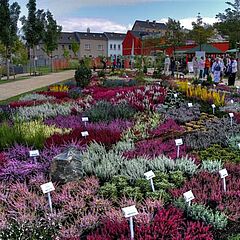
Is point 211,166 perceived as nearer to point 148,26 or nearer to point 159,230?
point 159,230

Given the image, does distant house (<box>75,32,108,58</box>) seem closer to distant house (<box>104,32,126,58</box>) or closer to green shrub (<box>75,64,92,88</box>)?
distant house (<box>104,32,126,58</box>)

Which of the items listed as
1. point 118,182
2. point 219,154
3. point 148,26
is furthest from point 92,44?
point 118,182

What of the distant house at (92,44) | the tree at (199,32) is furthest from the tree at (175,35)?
the distant house at (92,44)

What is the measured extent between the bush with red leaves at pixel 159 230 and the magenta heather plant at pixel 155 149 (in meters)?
1.99

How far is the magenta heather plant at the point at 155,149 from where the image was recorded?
213 inches

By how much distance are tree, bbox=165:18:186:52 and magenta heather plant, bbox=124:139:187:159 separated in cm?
4096

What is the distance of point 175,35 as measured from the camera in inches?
1797

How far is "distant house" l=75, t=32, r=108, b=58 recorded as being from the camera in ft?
323

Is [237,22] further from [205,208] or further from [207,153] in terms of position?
[205,208]

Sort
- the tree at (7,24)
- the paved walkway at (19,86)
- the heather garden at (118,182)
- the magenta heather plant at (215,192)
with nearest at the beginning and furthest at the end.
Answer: the heather garden at (118,182) < the magenta heather plant at (215,192) < the paved walkway at (19,86) < the tree at (7,24)

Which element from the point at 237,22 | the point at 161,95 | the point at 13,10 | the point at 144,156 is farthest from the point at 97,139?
the point at 237,22

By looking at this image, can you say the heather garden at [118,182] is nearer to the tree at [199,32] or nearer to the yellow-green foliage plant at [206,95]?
the yellow-green foliage plant at [206,95]

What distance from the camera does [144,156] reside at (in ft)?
16.9

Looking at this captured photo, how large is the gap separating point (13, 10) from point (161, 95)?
2531 centimetres
